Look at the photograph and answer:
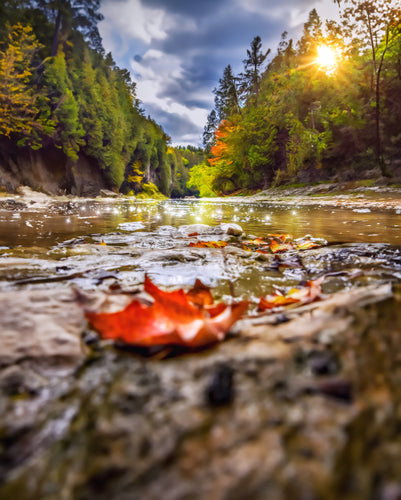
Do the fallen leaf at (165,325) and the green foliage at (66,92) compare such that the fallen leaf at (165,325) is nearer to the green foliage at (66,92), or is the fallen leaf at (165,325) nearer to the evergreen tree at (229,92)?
the green foliage at (66,92)

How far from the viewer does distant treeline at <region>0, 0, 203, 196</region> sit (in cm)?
1689

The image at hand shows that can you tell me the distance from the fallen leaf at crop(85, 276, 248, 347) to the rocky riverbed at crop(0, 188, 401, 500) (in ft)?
0.10

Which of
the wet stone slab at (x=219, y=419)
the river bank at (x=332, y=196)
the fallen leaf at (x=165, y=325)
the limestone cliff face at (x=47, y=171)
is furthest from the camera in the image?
the limestone cliff face at (x=47, y=171)

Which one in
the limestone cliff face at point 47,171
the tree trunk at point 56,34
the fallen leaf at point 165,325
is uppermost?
the tree trunk at point 56,34

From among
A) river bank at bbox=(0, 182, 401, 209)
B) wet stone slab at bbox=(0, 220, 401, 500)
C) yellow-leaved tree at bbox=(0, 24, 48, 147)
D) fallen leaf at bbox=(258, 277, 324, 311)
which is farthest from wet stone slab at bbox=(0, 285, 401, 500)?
yellow-leaved tree at bbox=(0, 24, 48, 147)

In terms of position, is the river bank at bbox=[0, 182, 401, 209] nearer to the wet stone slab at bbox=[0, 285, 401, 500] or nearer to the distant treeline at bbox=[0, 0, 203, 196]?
the distant treeline at bbox=[0, 0, 203, 196]

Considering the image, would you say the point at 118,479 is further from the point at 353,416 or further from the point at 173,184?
the point at 173,184

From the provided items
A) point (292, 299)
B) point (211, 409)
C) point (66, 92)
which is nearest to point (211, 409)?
point (211, 409)

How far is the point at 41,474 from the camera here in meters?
0.42

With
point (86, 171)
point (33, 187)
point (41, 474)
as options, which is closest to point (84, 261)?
point (41, 474)

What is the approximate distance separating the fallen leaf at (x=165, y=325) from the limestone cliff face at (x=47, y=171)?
19.7 metres

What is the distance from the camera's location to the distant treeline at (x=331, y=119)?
1306cm

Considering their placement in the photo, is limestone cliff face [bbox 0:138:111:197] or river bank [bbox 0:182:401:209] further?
limestone cliff face [bbox 0:138:111:197]

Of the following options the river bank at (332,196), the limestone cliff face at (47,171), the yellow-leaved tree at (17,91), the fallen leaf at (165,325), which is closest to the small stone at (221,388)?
the fallen leaf at (165,325)
